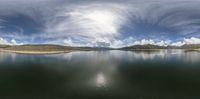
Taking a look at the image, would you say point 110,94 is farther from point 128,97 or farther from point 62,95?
point 62,95

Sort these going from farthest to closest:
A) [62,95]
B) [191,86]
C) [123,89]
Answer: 1. [191,86]
2. [123,89]
3. [62,95]

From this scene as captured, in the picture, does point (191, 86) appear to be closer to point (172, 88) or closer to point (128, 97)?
point (172, 88)

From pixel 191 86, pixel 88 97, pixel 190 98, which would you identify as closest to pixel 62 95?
pixel 88 97

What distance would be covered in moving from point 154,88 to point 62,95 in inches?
1027

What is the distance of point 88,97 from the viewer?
4738 cm

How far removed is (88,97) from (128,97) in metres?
9.23

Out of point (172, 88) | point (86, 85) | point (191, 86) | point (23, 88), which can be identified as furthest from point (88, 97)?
point (191, 86)

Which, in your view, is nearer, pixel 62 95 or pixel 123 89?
pixel 62 95

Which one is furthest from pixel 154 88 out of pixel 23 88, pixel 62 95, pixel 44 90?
pixel 23 88

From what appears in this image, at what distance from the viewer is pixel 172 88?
58.2 metres

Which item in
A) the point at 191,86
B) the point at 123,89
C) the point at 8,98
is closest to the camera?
the point at 8,98

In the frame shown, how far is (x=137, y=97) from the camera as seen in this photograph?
156ft

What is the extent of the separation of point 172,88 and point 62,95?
3080 centimetres

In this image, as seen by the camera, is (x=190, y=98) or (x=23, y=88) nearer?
(x=190, y=98)
